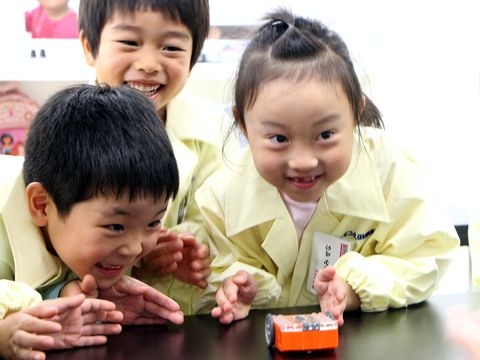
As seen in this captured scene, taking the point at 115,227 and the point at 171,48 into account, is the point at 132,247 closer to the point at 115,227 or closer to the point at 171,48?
the point at 115,227

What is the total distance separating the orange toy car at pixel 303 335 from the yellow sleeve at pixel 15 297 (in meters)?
0.26

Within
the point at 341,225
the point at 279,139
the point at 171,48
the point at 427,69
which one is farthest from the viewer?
the point at 427,69

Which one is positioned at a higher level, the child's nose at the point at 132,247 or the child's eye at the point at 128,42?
the child's eye at the point at 128,42

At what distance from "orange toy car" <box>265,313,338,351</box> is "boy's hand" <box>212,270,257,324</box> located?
0.14 m

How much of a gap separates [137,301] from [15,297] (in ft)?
0.47

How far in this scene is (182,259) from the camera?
1155 millimetres

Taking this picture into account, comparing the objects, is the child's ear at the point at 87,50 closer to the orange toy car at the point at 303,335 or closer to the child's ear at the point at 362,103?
the child's ear at the point at 362,103

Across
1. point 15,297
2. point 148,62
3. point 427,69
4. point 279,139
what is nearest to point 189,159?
point 148,62

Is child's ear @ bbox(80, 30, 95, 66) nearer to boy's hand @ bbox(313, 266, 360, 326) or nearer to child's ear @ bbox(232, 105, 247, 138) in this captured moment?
child's ear @ bbox(232, 105, 247, 138)

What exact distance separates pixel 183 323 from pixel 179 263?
0.15 m

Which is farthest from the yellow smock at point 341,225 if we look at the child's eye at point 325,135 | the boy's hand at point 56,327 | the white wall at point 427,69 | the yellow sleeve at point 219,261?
the white wall at point 427,69

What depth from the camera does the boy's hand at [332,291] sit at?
106 cm

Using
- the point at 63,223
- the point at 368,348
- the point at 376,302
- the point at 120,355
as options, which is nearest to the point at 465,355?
the point at 368,348

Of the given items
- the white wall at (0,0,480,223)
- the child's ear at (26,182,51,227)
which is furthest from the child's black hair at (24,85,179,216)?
the white wall at (0,0,480,223)
